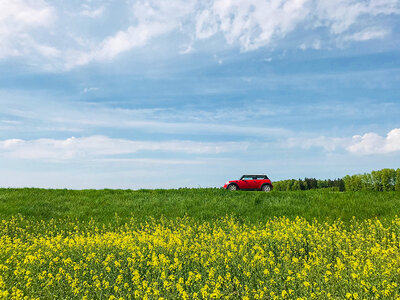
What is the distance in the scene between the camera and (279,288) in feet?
21.6

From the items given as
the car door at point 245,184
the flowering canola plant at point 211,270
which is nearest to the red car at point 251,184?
the car door at point 245,184

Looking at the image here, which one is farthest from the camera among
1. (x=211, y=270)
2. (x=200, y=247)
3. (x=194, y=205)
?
(x=194, y=205)

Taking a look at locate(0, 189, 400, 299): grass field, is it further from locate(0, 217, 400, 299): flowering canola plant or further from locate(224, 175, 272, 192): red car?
locate(224, 175, 272, 192): red car

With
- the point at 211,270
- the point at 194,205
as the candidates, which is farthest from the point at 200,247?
the point at 194,205

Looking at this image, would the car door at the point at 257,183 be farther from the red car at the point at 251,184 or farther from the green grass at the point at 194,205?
the green grass at the point at 194,205

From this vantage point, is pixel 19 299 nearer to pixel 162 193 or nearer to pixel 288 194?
pixel 162 193

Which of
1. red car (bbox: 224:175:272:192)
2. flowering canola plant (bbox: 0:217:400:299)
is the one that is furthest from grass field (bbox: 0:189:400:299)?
red car (bbox: 224:175:272:192)

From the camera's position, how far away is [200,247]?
9.27 meters

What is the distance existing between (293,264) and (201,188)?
1428cm

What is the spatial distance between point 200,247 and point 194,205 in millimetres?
8800

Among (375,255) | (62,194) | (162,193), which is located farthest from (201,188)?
(375,255)

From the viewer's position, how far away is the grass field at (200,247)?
259 inches

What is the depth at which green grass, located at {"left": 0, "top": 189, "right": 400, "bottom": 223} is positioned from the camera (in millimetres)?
16497

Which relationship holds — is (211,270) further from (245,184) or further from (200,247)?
(245,184)
